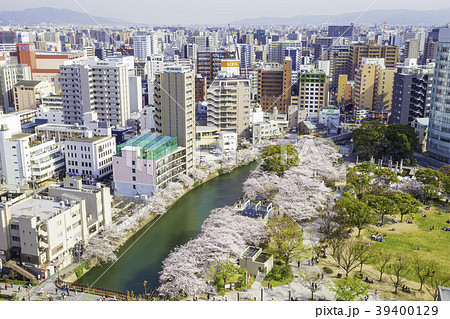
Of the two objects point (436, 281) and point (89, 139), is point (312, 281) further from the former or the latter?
point (89, 139)

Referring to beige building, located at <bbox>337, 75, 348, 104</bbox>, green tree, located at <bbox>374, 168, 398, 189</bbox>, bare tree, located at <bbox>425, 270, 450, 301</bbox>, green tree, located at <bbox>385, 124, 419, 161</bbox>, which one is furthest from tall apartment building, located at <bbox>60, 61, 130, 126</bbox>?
beige building, located at <bbox>337, 75, 348, 104</bbox>

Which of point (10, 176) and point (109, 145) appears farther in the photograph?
point (109, 145)

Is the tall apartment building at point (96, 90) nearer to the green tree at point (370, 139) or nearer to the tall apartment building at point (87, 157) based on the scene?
the tall apartment building at point (87, 157)

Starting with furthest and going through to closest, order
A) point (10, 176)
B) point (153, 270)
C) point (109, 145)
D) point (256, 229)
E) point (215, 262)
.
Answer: point (109, 145), point (10, 176), point (256, 229), point (153, 270), point (215, 262)

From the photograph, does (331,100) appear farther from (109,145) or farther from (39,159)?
(39,159)

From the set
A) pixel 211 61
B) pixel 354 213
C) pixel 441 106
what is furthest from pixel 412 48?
pixel 354 213

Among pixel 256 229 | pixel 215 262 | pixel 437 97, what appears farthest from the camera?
pixel 437 97

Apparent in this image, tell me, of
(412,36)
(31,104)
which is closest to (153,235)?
(31,104)
